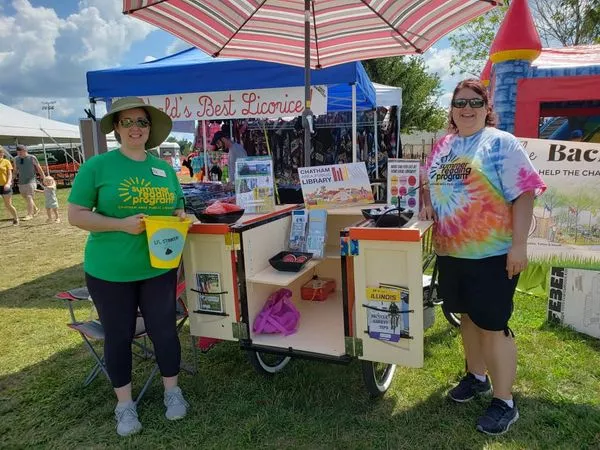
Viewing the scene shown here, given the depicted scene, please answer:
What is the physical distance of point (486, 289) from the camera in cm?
202

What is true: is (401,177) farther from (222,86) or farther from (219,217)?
(222,86)

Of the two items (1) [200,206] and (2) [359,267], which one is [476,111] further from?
(1) [200,206]

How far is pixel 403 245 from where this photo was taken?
195cm

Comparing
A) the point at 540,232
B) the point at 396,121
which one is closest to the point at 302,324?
the point at 540,232

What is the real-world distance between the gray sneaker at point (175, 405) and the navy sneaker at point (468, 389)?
56.9 inches

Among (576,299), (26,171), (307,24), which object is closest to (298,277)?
(307,24)

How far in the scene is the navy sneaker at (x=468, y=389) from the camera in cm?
238

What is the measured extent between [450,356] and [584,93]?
243 centimetres

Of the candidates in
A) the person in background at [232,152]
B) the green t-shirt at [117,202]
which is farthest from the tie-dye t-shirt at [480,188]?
the person in background at [232,152]

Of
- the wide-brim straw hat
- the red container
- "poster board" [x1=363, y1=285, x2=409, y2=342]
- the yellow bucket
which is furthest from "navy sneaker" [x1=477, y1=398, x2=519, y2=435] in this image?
the wide-brim straw hat

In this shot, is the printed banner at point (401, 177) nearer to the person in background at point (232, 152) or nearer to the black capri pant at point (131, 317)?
the black capri pant at point (131, 317)

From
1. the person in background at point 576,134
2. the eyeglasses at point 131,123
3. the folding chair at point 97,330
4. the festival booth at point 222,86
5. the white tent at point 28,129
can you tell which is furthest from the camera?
the white tent at point 28,129

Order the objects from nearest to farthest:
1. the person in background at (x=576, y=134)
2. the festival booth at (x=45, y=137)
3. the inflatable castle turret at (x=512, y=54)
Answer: the inflatable castle turret at (x=512, y=54)
the person in background at (x=576, y=134)
the festival booth at (x=45, y=137)

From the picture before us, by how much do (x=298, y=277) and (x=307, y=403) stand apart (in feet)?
2.29
